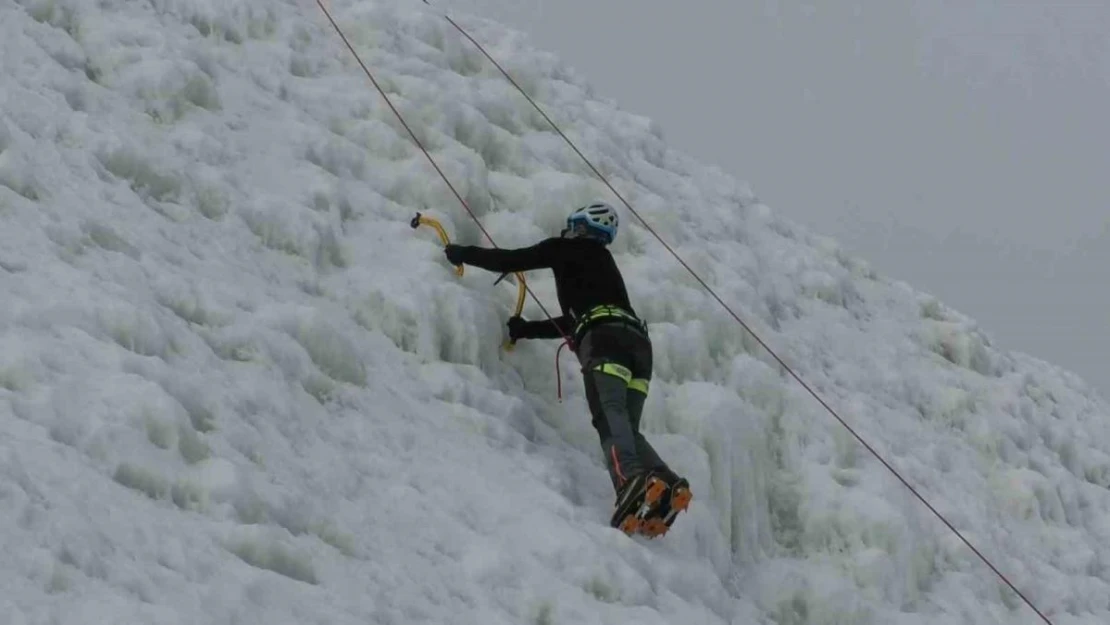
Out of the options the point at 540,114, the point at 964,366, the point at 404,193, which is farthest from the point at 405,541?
the point at 964,366

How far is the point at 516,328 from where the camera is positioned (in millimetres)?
6871


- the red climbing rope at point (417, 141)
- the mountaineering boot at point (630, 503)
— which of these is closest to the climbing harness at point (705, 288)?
the red climbing rope at point (417, 141)

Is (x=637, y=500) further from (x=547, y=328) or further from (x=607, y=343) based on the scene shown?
(x=547, y=328)

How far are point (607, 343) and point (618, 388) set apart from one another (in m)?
0.27

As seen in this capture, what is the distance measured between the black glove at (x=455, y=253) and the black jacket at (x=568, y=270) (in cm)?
1

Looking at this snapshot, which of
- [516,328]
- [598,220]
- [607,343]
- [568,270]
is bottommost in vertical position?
[516,328]

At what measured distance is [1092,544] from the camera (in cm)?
881

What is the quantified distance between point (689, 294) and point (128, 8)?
4.09 metres

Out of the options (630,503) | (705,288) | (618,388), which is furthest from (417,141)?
(630,503)

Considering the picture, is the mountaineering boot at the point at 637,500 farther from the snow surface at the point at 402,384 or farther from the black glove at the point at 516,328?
the black glove at the point at 516,328

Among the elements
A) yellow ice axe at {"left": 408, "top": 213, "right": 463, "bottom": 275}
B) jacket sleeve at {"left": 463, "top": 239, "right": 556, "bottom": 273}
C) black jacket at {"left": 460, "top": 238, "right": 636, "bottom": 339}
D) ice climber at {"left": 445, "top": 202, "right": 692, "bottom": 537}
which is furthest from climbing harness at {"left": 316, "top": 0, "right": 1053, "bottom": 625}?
yellow ice axe at {"left": 408, "top": 213, "right": 463, "bottom": 275}

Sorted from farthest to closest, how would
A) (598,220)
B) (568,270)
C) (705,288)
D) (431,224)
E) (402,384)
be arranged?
(705,288), (431,224), (598,220), (568,270), (402,384)

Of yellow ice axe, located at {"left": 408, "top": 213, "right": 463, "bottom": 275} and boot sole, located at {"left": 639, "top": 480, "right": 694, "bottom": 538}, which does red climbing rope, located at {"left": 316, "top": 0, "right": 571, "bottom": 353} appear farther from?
boot sole, located at {"left": 639, "top": 480, "right": 694, "bottom": 538}

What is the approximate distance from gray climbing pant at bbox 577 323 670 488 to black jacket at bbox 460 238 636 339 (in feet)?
0.80
